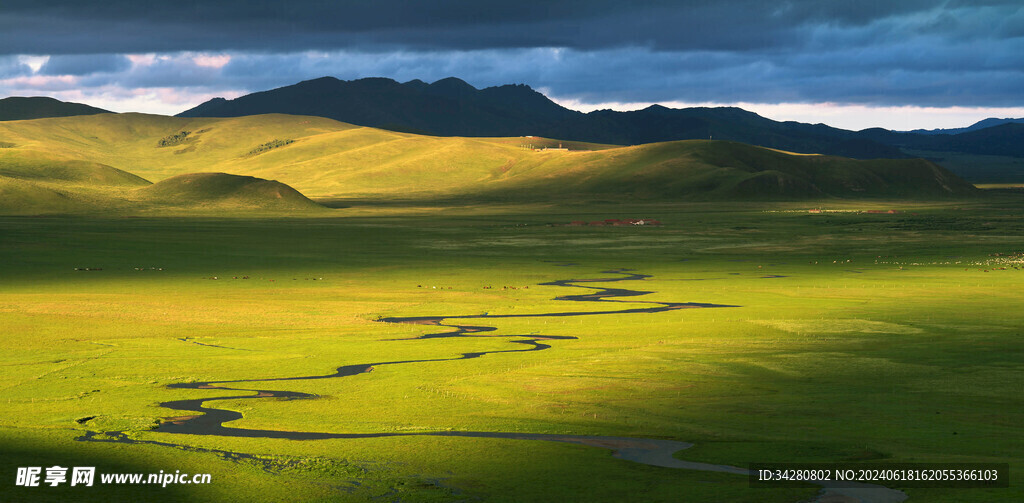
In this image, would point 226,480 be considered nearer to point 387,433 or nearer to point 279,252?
point 387,433

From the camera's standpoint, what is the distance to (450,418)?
31.6 metres

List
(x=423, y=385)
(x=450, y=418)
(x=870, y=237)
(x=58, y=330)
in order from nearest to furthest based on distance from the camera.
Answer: (x=450, y=418) < (x=423, y=385) < (x=58, y=330) < (x=870, y=237)

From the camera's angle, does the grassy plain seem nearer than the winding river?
No

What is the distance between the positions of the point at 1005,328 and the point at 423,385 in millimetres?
31862

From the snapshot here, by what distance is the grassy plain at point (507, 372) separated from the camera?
2520 cm

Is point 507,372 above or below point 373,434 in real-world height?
below

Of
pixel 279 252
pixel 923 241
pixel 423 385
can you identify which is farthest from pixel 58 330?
pixel 923 241

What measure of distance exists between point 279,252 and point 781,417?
295ft

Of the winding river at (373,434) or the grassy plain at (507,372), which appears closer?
the winding river at (373,434)

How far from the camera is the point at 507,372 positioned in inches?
1578

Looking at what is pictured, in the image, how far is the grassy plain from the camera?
82.7 feet

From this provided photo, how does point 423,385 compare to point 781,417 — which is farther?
point 423,385

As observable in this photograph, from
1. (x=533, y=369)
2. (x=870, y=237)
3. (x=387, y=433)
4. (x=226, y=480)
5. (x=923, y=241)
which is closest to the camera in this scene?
(x=226, y=480)

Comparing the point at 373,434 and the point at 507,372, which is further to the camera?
the point at 507,372
